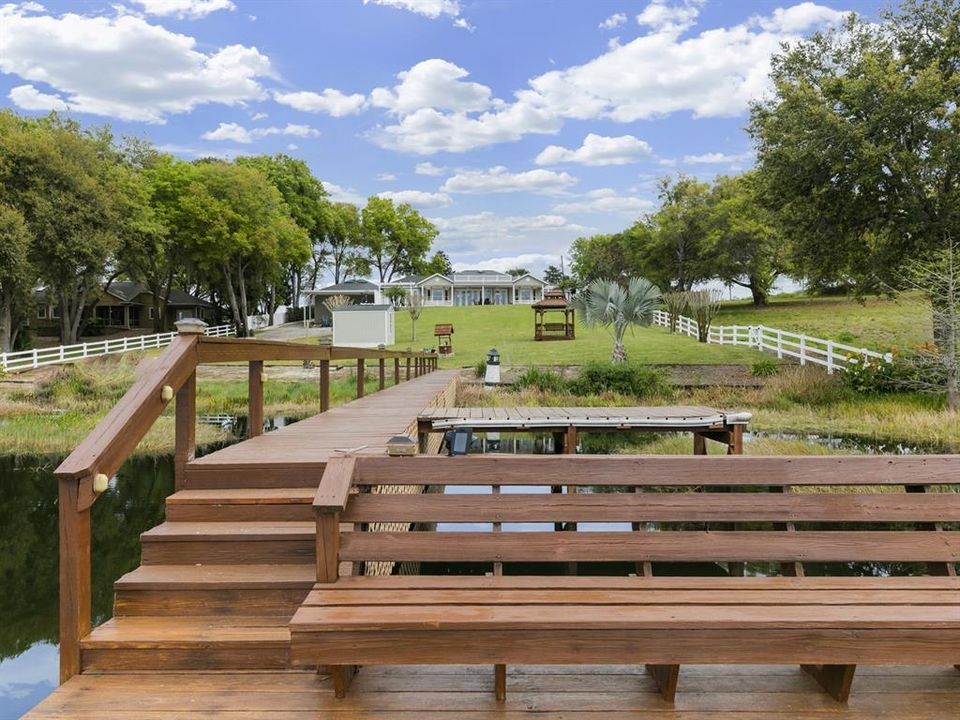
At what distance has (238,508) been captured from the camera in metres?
3.27

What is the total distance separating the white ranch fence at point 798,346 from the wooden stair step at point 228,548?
1834cm

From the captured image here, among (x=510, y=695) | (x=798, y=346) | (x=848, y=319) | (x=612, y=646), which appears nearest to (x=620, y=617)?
(x=612, y=646)

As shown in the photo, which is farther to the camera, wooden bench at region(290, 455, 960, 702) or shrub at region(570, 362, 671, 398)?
shrub at region(570, 362, 671, 398)

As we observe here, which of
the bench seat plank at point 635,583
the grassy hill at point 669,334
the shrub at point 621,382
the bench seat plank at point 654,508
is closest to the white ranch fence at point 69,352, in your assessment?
the shrub at point 621,382

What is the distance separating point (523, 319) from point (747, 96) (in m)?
23.7

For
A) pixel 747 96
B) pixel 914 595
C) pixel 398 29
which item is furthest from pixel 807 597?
pixel 747 96

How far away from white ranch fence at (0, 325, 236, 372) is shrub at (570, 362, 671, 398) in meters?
11.4

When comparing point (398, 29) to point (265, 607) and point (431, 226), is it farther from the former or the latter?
point (431, 226)

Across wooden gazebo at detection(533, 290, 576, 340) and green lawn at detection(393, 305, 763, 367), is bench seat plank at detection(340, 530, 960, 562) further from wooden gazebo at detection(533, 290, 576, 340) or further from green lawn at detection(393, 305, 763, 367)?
wooden gazebo at detection(533, 290, 576, 340)

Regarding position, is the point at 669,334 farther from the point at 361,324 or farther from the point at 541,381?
the point at 361,324

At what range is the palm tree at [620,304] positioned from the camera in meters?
19.0

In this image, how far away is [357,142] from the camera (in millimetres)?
33844

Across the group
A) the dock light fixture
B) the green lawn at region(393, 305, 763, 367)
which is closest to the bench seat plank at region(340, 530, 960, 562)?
the dock light fixture

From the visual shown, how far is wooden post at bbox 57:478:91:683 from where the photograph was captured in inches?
94.3
